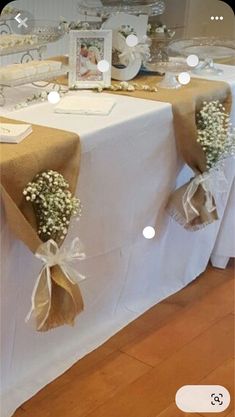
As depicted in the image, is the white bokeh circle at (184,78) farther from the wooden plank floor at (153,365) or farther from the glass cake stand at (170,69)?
the wooden plank floor at (153,365)

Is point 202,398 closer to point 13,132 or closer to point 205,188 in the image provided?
point 205,188

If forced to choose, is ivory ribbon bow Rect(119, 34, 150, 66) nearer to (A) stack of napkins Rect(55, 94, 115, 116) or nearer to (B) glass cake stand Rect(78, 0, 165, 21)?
(B) glass cake stand Rect(78, 0, 165, 21)

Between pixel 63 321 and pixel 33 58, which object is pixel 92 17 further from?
pixel 63 321

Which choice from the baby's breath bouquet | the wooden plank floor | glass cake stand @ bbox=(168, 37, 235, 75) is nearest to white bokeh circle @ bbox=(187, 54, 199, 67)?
glass cake stand @ bbox=(168, 37, 235, 75)

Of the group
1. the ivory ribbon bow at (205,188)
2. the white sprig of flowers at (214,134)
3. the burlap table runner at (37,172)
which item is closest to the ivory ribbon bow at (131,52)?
the white sprig of flowers at (214,134)

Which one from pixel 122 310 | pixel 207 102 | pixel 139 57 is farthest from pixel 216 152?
pixel 122 310

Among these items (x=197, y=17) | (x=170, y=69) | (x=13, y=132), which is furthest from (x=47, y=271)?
(x=197, y=17)

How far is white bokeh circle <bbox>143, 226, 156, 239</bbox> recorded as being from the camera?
63.5 inches

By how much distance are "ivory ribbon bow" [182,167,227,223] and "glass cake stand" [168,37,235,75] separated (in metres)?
0.37

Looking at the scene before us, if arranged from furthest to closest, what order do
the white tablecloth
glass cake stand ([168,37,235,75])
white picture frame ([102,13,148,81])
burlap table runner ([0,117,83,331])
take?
1. glass cake stand ([168,37,235,75])
2. white picture frame ([102,13,148,81])
3. the white tablecloth
4. burlap table runner ([0,117,83,331])

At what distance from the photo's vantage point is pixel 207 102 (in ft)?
5.29

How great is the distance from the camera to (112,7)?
1711mm

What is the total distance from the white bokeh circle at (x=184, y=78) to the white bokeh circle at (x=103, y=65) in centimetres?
23

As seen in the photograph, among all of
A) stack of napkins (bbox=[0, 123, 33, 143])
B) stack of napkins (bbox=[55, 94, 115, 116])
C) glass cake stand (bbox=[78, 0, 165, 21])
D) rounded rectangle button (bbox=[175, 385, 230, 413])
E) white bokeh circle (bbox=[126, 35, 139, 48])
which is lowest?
rounded rectangle button (bbox=[175, 385, 230, 413])
